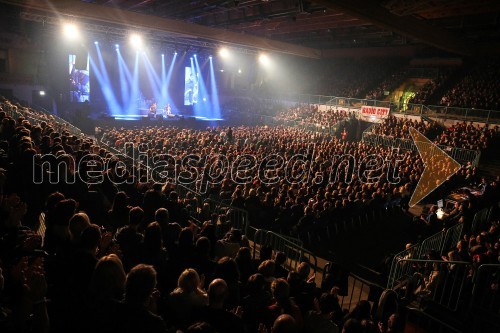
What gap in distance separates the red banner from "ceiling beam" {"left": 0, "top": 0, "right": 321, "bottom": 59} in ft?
27.5

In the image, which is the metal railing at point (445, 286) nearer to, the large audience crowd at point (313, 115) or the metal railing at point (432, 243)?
the metal railing at point (432, 243)

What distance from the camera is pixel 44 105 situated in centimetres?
2612

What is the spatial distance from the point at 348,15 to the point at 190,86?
25.0 metres

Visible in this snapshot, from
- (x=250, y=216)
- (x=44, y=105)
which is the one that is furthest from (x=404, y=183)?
(x=44, y=105)

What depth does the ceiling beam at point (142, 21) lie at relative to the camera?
15439 mm

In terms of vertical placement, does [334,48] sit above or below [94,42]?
above

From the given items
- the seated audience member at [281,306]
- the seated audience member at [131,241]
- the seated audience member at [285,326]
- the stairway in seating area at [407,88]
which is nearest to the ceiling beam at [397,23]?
the stairway in seating area at [407,88]

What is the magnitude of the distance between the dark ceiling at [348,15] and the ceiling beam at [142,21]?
539 millimetres

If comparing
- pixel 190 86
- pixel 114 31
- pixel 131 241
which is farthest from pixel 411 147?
pixel 190 86

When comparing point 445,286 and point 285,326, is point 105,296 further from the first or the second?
point 445,286

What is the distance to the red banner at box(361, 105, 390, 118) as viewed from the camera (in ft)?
82.0

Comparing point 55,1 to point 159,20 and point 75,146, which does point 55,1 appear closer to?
point 159,20

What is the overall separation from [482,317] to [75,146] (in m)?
10.3

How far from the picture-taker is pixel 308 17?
20484 millimetres
